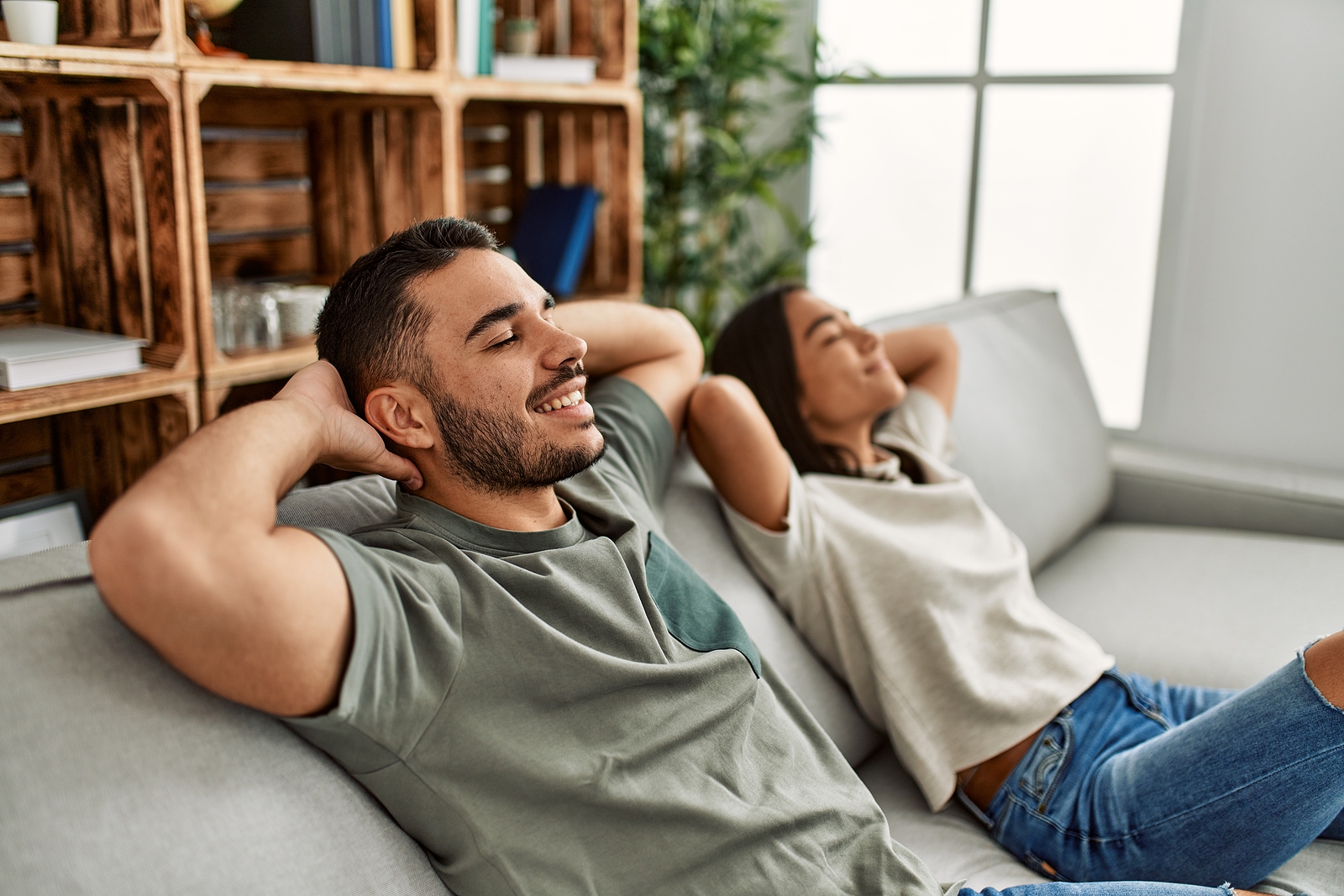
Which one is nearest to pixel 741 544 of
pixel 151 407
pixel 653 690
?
pixel 653 690

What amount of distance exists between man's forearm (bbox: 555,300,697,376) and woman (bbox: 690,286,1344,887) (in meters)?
0.10

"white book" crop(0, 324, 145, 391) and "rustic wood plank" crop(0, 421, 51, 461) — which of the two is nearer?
"white book" crop(0, 324, 145, 391)

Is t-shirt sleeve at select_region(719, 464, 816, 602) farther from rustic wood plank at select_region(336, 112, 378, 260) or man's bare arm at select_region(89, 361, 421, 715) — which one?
rustic wood plank at select_region(336, 112, 378, 260)

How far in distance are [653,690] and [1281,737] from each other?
0.77 m

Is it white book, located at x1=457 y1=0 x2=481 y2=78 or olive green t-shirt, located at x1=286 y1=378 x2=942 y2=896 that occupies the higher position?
white book, located at x1=457 y1=0 x2=481 y2=78

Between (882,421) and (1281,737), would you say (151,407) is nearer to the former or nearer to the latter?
(882,421)

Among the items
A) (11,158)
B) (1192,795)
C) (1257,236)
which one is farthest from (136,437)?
(1257,236)

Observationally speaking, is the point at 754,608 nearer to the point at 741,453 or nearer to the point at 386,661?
the point at 741,453

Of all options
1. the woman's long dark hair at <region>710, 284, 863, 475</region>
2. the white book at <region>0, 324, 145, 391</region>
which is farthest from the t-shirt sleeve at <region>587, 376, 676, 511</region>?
the white book at <region>0, 324, 145, 391</region>

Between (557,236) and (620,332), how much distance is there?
1070 millimetres

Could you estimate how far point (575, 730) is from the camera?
0.94 m

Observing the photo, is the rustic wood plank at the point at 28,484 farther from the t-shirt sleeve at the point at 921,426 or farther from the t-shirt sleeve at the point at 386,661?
the t-shirt sleeve at the point at 921,426

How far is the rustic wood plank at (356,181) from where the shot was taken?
7.21 ft

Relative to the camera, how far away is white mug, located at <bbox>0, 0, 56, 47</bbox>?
147 centimetres
